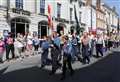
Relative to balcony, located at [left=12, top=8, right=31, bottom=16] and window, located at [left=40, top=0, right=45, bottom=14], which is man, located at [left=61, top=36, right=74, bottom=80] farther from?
window, located at [left=40, top=0, right=45, bottom=14]

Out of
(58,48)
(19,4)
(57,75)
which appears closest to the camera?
(57,75)

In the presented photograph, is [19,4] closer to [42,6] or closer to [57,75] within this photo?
[42,6]

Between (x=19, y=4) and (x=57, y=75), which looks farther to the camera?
(x=19, y=4)

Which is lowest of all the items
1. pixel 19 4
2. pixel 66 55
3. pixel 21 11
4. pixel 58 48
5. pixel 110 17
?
pixel 66 55

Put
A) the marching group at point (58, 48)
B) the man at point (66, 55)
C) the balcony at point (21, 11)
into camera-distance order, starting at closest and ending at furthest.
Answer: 1. the man at point (66, 55)
2. the marching group at point (58, 48)
3. the balcony at point (21, 11)

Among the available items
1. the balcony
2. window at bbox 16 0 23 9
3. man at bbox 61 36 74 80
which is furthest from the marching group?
window at bbox 16 0 23 9

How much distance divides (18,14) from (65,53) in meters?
21.4

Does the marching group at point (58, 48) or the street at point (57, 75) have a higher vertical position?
the marching group at point (58, 48)

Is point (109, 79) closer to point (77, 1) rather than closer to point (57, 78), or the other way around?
point (57, 78)

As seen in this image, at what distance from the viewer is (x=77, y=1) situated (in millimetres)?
52625

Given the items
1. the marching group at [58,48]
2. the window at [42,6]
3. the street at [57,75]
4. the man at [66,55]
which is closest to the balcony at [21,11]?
the window at [42,6]

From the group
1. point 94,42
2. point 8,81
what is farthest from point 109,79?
point 94,42

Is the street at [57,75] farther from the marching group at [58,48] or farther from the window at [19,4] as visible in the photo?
the window at [19,4]

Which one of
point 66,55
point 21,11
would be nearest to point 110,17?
point 21,11
